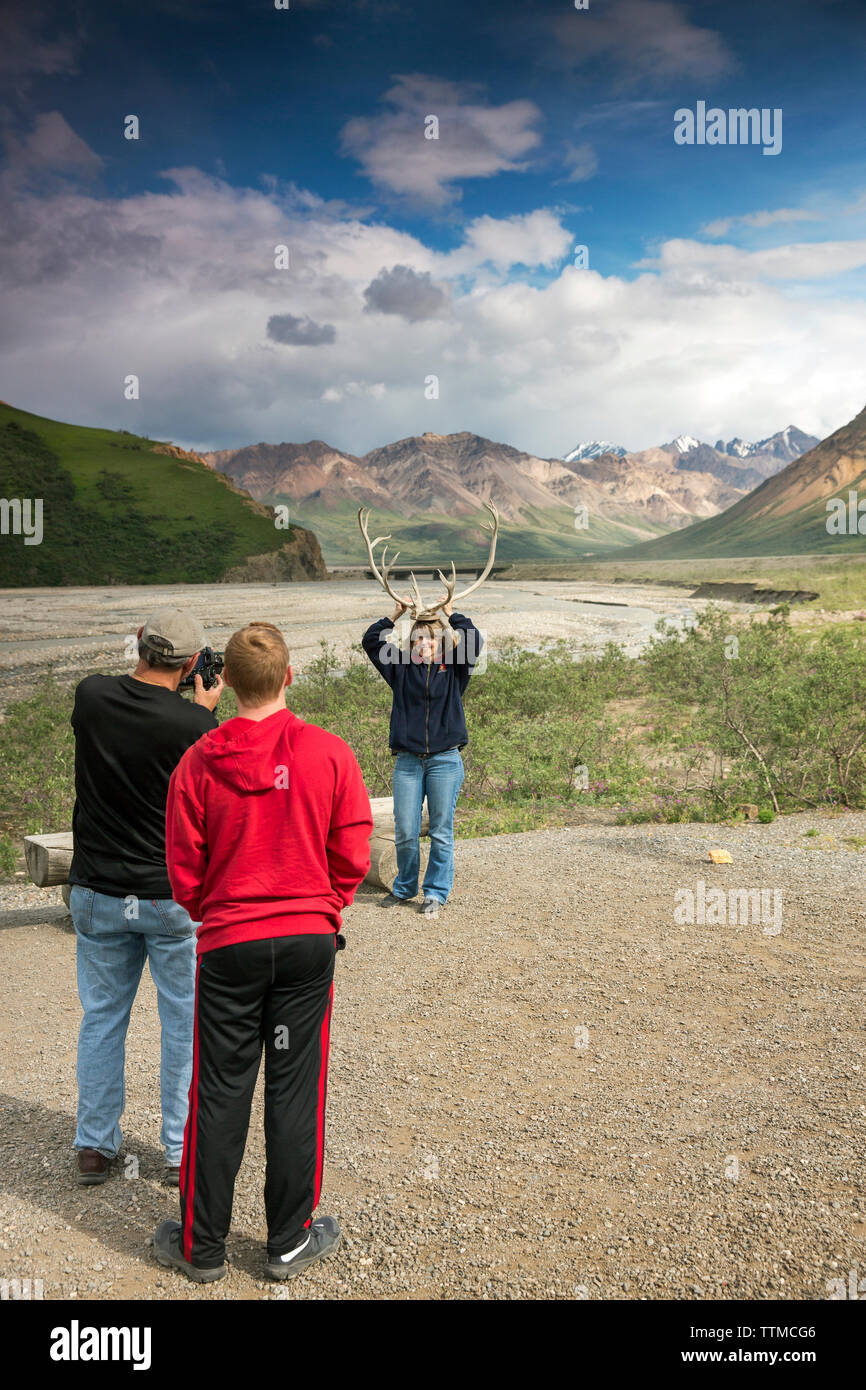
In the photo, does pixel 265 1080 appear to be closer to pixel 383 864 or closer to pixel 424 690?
pixel 424 690

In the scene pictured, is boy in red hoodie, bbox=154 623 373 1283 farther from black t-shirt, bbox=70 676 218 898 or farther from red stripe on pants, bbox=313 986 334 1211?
black t-shirt, bbox=70 676 218 898

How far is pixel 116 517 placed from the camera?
256 feet

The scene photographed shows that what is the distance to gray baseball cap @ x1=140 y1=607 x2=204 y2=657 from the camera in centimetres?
354

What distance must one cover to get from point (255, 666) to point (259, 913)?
0.81 meters

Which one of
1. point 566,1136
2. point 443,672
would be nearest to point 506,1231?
point 566,1136

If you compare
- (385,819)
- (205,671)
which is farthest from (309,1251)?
(385,819)

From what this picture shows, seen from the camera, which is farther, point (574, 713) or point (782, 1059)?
point (574, 713)

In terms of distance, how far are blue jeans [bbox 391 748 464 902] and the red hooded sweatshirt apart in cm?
362

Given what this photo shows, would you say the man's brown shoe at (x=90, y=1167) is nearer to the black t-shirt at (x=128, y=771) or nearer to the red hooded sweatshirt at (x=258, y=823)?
the black t-shirt at (x=128, y=771)

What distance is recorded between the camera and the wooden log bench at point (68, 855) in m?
6.64

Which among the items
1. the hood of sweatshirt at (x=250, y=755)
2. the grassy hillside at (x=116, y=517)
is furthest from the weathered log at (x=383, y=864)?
the grassy hillside at (x=116, y=517)

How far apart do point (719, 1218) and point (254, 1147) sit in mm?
2026

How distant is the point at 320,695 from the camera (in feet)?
56.3
